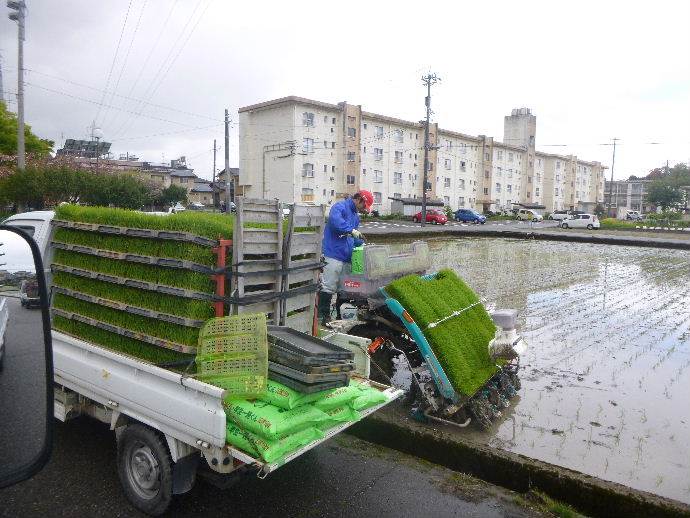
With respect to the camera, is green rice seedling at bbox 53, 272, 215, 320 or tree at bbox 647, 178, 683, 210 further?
tree at bbox 647, 178, 683, 210

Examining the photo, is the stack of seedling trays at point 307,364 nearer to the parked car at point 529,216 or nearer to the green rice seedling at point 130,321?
the green rice seedling at point 130,321

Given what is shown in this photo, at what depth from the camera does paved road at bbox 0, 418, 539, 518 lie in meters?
3.49

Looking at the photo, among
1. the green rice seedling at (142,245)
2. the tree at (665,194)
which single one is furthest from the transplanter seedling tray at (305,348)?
the tree at (665,194)

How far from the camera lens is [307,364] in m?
3.18

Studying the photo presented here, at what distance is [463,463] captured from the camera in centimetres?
423

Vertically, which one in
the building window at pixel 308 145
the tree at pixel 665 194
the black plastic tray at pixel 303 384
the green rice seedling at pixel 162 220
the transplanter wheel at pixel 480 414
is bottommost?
the transplanter wheel at pixel 480 414

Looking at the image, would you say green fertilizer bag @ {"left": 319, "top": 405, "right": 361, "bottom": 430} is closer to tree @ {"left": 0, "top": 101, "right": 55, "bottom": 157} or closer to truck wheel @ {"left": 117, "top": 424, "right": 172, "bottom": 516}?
truck wheel @ {"left": 117, "top": 424, "right": 172, "bottom": 516}

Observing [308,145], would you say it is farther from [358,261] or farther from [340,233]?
[358,261]

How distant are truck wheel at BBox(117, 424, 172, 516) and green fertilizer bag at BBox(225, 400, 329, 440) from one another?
0.62m

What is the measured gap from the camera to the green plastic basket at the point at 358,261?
5761 millimetres

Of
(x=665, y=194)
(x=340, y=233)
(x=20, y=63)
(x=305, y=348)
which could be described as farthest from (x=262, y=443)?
(x=665, y=194)

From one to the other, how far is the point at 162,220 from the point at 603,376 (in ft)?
17.4

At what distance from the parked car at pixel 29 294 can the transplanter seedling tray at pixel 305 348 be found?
1.65 meters

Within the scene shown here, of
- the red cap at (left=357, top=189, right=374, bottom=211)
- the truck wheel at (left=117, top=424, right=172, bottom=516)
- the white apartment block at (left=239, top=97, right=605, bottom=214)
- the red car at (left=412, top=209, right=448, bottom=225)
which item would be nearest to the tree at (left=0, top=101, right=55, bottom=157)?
the white apartment block at (left=239, top=97, right=605, bottom=214)
